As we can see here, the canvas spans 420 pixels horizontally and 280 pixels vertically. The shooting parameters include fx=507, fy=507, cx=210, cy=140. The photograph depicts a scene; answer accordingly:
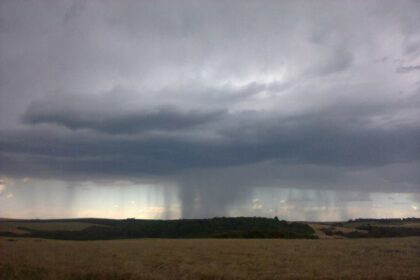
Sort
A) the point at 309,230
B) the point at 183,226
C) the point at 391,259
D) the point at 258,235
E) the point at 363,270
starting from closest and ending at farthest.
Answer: the point at 363,270 → the point at 391,259 → the point at 258,235 → the point at 309,230 → the point at 183,226

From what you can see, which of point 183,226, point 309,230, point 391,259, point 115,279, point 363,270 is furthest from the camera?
point 183,226

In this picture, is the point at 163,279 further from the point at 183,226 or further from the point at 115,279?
the point at 183,226

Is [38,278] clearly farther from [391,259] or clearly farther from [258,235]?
[258,235]

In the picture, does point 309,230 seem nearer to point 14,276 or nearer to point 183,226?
point 183,226

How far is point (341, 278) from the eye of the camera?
88.2ft

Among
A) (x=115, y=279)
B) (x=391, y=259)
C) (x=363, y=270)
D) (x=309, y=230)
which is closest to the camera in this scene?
(x=115, y=279)

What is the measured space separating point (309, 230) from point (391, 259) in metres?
77.3

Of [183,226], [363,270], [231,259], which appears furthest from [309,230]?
[363,270]

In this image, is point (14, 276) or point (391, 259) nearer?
point (14, 276)

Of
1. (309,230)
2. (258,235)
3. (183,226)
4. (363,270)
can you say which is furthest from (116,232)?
(363,270)

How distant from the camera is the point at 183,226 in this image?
142m

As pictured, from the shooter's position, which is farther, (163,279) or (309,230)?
(309,230)

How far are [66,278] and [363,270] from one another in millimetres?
17896

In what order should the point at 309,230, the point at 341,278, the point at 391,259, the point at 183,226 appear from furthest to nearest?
the point at 183,226 → the point at 309,230 → the point at 391,259 → the point at 341,278
